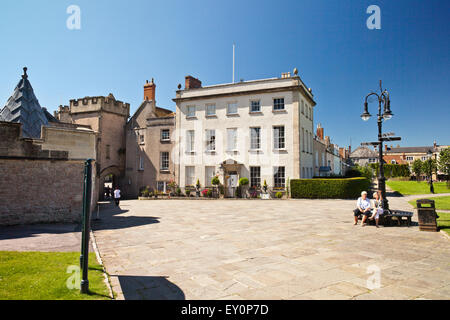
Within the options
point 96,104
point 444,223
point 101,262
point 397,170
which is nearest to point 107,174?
point 96,104

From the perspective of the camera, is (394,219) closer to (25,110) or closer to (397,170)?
(25,110)

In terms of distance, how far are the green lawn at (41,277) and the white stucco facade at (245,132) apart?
20.5 metres

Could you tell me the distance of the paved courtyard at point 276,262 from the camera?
14.6ft

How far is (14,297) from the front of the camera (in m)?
3.80

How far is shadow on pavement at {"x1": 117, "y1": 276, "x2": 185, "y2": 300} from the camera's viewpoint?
4254 millimetres

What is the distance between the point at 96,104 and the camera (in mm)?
29953

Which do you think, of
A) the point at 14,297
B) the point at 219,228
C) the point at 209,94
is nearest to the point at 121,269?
the point at 14,297

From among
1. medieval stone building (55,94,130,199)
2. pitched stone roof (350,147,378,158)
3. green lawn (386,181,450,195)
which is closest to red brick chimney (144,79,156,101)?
medieval stone building (55,94,130,199)

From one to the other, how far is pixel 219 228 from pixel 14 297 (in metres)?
7.02

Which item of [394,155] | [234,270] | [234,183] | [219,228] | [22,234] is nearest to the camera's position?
[234,270]

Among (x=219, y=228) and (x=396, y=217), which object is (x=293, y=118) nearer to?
(x=396, y=217)

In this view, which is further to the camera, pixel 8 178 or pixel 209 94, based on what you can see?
pixel 209 94

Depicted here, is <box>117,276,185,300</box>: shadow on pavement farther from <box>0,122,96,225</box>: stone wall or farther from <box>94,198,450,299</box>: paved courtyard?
<box>0,122,96,225</box>: stone wall

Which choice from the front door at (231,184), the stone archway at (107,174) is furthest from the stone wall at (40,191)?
the stone archway at (107,174)
